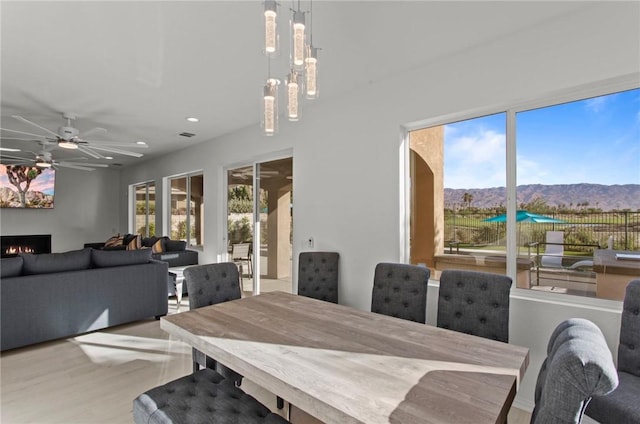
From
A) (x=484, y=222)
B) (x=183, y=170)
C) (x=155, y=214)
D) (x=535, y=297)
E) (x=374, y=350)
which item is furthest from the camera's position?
(x=155, y=214)

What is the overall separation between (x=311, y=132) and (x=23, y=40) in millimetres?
2557

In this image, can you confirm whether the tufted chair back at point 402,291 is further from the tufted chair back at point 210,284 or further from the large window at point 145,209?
the large window at point 145,209

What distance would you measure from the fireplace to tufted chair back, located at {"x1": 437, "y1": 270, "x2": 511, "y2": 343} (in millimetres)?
9332

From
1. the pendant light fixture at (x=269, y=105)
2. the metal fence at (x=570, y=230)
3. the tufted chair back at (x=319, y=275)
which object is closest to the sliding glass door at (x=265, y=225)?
the tufted chair back at (x=319, y=275)

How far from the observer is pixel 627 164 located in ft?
6.97

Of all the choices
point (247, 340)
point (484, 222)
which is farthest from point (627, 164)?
point (247, 340)

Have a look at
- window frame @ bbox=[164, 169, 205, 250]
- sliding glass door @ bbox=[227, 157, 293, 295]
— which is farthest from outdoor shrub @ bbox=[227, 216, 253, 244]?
window frame @ bbox=[164, 169, 205, 250]

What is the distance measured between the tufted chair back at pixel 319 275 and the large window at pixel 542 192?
0.95m

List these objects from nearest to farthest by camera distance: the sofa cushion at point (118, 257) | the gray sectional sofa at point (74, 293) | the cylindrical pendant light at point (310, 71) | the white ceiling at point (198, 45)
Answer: the cylindrical pendant light at point (310, 71) → the white ceiling at point (198, 45) → the gray sectional sofa at point (74, 293) → the sofa cushion at point (118, 257)

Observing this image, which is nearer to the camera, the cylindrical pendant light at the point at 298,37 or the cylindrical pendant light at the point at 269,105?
the cylindrical pendant light at the point at 298,37

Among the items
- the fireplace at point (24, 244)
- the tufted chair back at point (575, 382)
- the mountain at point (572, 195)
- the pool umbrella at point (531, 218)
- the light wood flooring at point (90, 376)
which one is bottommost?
the light wood flooring at point (90, 376)

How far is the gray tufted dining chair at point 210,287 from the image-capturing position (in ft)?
7.29

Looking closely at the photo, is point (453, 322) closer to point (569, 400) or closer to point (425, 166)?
point (569, 400)

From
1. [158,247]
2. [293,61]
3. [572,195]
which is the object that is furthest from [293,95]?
[158,247]
